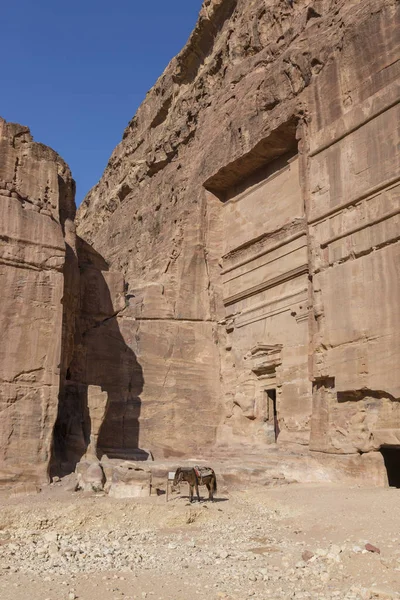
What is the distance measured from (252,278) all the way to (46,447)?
7.44m

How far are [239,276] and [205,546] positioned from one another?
10.3 metres

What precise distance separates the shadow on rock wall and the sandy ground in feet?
9.18

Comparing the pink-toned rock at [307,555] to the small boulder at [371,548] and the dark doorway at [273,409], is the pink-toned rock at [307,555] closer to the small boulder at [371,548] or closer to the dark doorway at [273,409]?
the small boulder at [371,548]

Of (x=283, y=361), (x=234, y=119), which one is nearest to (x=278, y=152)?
(x=234, y=119)

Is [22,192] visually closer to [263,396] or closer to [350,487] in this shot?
[263,396]

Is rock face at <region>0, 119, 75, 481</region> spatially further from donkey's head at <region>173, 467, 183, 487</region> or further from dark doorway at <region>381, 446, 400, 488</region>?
dark doorway at <region>381, 446, 400, 488</region>

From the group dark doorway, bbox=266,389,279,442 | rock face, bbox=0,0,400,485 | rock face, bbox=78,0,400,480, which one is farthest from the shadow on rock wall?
dark doorway, bbox=266,389,279,442

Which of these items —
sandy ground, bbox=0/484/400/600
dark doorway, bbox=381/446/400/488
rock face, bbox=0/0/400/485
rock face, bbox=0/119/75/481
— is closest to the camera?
sandy ground, bbox=0/484/400/600

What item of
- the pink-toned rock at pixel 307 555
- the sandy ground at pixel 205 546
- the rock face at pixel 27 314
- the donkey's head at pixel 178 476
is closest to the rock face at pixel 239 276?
the rock face at pixel 27 314

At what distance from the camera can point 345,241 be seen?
12.6 metres

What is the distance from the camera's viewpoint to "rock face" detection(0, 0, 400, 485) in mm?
11359

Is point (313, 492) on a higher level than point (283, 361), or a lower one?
lower

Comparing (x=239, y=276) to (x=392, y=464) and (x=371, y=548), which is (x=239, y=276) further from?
(x=371, y=548)

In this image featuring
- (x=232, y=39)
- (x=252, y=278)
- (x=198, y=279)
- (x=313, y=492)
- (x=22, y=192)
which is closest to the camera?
(x=313, y=492)
